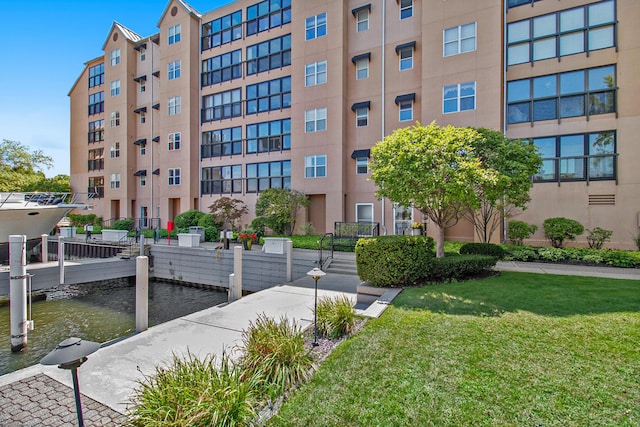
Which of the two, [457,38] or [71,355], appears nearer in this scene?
[71,355]

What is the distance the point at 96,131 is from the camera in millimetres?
29531

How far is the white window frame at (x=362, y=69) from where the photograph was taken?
716 inches

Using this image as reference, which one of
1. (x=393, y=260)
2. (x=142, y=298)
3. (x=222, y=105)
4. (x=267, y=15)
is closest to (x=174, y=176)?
(x=222, y=105)

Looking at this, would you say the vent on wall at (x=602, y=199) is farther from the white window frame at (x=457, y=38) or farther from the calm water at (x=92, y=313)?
→ the calm water at (x=92, y=313)

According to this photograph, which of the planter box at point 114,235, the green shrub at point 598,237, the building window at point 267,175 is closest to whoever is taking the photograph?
the green shrub at point 598,237

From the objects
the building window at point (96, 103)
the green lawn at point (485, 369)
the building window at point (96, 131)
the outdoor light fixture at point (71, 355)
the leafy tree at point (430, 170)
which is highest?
the building window at point (96, 103)

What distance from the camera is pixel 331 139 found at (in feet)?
59.9

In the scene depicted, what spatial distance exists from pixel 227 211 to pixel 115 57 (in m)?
20.1

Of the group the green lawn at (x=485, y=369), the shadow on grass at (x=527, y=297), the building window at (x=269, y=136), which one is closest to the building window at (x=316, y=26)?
the building window at (x=269, y=136)

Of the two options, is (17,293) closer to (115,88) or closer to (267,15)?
(267,15)

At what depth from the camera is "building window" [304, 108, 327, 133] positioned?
1858 centimetres

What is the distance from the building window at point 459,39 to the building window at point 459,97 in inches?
68.7

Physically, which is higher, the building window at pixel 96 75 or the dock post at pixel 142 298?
the building window at pixel 96 75

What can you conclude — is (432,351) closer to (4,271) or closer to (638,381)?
(638,381)
